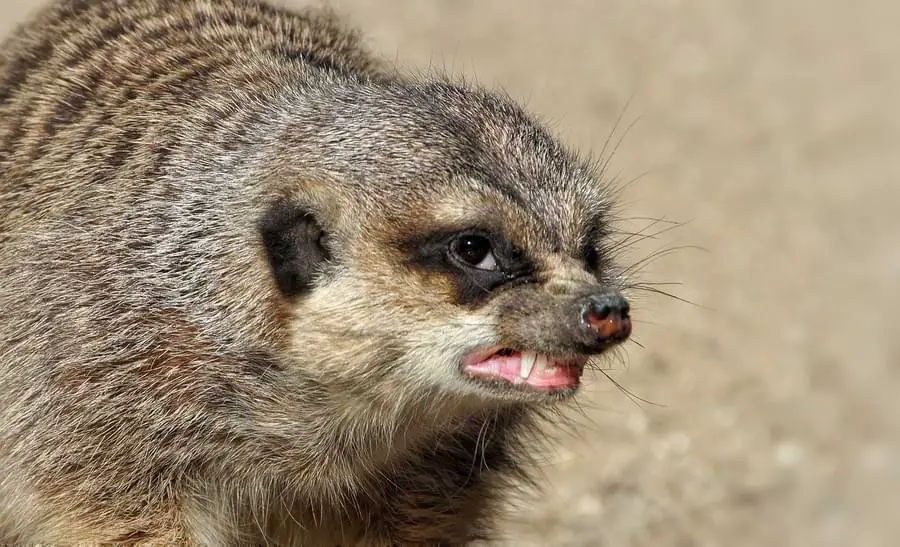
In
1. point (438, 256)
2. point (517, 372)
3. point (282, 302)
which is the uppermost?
point (438, 256)

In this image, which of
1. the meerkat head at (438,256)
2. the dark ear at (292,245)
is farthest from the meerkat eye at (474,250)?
the dark ear at (292,245)

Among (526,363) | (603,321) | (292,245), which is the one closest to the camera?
(603,321)

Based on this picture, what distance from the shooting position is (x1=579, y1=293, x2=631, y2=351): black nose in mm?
3523

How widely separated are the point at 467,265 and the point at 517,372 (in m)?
0.30

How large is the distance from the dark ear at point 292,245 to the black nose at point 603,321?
779mm

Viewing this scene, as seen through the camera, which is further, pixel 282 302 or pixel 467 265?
pixel 282 302

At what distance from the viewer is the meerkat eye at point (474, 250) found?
3.69 m

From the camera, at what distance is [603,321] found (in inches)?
139

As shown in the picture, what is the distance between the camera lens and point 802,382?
319 inches

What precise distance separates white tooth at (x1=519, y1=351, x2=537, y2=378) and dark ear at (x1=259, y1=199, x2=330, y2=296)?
2.07ft

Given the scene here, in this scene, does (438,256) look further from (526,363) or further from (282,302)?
(282,302)

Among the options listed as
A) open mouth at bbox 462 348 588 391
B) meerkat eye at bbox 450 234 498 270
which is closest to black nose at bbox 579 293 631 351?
open mouth at bbox 462 348 588 391

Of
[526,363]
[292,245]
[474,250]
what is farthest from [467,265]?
[292,245]

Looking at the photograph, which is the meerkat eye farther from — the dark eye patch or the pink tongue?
the pink tongue
